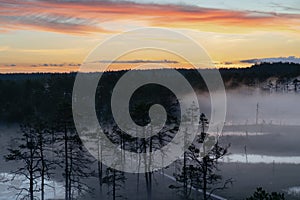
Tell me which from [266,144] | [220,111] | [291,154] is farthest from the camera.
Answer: [220,111]

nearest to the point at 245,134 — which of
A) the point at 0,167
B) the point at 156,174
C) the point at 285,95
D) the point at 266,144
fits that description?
the point at 266,144

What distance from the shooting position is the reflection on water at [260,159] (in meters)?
71.0

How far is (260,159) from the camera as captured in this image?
7388 centimetres

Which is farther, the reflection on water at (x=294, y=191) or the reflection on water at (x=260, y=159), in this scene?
the reflection on water at (x=260, y=159)

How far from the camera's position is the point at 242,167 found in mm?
66750

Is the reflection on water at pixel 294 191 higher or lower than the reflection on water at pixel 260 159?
lower

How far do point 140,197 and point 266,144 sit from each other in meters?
45.6

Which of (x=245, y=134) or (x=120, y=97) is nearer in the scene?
(x=245, y=134)

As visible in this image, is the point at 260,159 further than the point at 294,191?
Yes

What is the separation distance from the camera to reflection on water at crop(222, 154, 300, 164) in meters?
71.0

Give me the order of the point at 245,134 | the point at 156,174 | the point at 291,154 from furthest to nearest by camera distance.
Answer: the point at 245,134 → the point at 291,154 → the point at 156,174

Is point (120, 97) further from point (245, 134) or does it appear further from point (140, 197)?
point (140, 197)

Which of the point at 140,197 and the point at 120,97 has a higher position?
the point at 120,97

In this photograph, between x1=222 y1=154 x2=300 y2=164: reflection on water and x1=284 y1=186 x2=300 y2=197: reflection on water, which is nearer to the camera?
x1=284 y1=186 x2=300 y2=197: reflection on water
